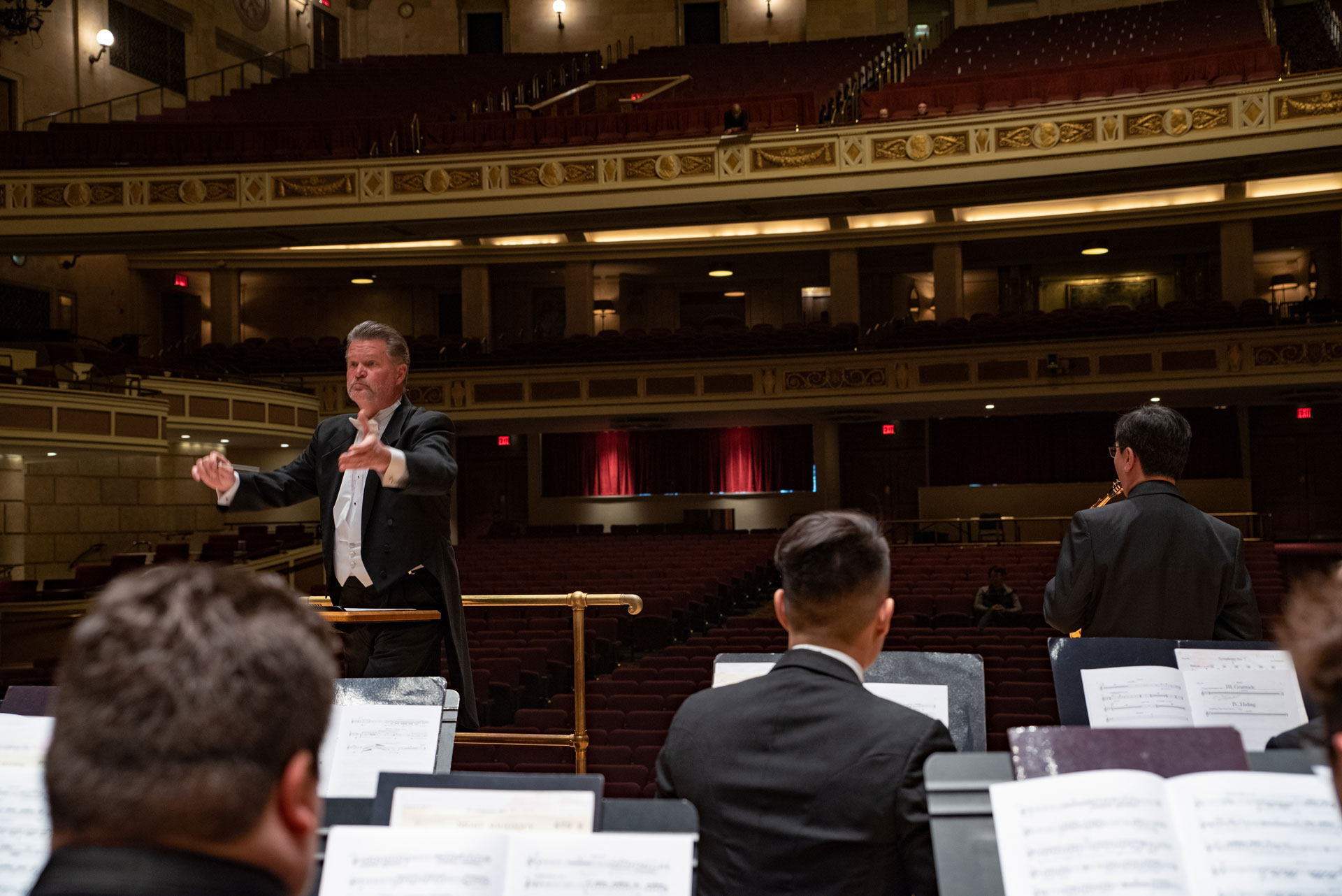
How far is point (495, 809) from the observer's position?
1732 millimetres

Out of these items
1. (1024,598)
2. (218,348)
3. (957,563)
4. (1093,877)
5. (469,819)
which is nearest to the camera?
(1093,877)

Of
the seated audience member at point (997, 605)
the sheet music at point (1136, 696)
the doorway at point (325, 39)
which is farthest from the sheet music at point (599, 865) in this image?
the doorway at point (325, 39)

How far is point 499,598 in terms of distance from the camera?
3.48 metres

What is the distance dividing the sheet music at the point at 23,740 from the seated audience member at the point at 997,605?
7.48m

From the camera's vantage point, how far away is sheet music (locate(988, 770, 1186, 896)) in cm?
143

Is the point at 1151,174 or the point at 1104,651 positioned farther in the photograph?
the point at 1151,174

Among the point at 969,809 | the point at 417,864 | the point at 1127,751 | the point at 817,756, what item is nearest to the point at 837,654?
the point at 817,756

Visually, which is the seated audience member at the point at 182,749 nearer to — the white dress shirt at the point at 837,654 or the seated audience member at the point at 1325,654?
the seated audience member at the point at 1325,654

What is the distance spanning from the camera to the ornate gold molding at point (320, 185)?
1543 cm

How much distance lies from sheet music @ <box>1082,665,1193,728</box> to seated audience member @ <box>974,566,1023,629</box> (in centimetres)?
624

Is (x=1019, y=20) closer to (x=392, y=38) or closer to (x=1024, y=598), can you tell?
(x=392, y=38)

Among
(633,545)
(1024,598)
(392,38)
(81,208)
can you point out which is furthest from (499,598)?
(392,38)

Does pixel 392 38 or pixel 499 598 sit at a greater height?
pixel 392 38

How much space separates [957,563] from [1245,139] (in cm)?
620
